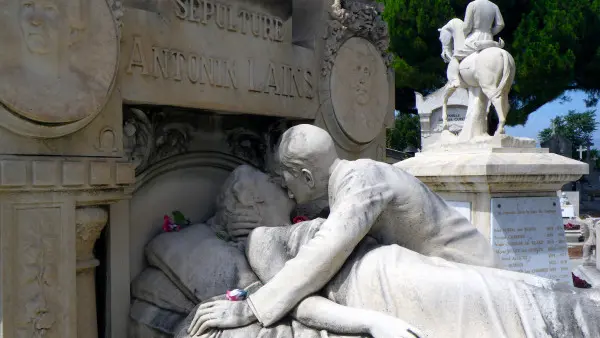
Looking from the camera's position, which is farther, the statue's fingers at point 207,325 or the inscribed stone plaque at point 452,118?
the inscribed stone plaque at point 452,118

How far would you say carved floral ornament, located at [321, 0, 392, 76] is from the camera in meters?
4.08

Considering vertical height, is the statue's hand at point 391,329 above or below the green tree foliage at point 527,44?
below

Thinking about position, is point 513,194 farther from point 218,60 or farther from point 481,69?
point 218,60

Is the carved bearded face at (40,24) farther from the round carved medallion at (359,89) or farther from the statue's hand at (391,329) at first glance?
the round carved medallion at (359,89)

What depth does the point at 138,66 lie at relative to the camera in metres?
3.01

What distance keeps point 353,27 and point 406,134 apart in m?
23.3

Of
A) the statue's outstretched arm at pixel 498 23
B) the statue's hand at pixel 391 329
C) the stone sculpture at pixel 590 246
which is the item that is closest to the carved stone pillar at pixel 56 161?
the statue's hand at pixel 391 329

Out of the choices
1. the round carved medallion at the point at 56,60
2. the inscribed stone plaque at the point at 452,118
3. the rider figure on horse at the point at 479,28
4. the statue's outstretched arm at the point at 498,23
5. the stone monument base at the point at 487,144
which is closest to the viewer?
the round carved medallion at the point at 56,60

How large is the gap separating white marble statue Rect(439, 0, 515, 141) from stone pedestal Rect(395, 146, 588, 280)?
0.90 metres

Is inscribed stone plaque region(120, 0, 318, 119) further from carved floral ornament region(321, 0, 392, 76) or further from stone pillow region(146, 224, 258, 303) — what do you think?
stone pillow region(146, 224, 258, 303)

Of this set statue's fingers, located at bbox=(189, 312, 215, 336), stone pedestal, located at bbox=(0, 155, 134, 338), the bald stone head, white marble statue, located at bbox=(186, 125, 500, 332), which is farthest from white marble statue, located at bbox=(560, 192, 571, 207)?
stone pedestal, located at bbox=(0, 155, 134, 338)

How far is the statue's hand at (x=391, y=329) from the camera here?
2213 mm

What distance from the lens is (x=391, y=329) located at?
7.30 ft

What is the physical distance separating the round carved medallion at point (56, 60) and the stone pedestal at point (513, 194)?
4.09 meters
